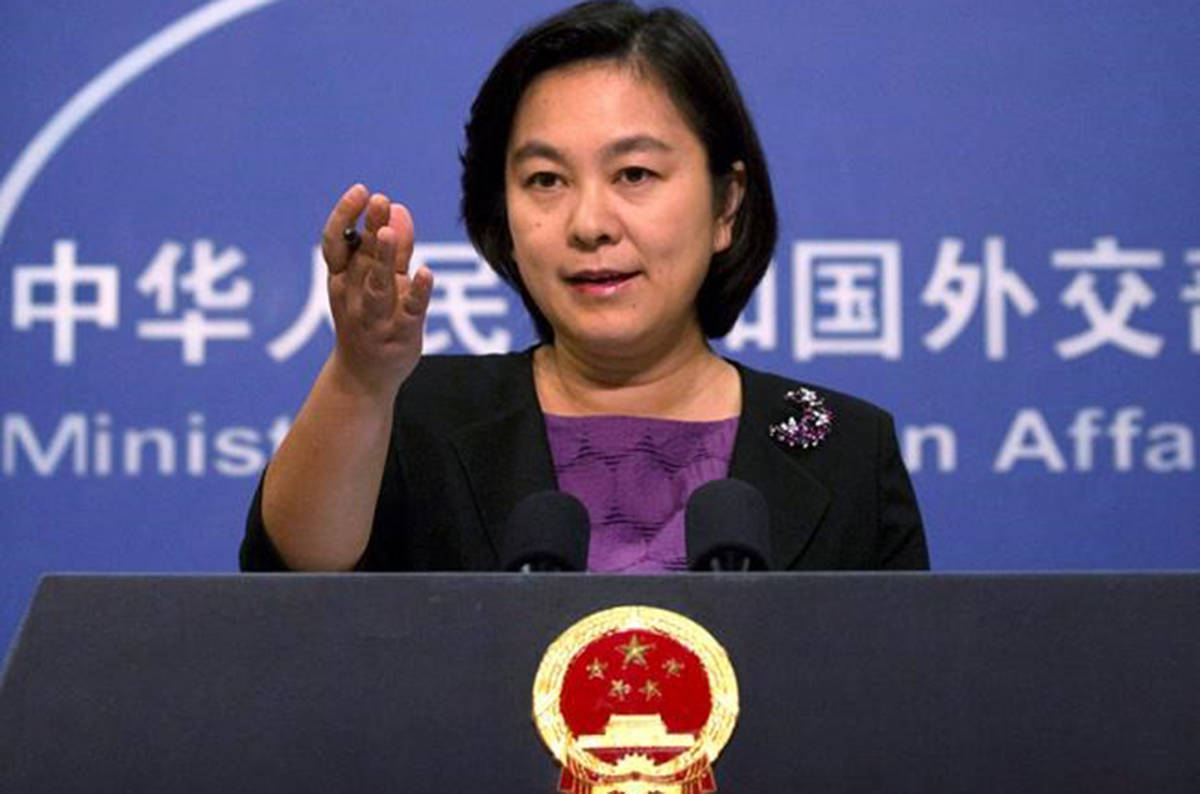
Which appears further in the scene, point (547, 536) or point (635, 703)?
point (547, 536)

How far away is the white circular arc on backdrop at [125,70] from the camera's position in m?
2.31

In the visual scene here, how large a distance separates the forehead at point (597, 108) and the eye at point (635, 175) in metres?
0.03

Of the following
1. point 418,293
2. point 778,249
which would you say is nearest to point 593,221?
point 418,293

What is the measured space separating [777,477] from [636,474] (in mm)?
105

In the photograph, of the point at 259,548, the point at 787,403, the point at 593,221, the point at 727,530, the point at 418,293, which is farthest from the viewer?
the point at 787,403

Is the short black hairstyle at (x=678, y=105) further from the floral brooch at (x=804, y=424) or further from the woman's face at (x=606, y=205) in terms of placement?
the floral brooch at (x=804, y=424)

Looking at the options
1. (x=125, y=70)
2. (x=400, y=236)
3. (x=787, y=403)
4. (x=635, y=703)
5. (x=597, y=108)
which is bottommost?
(x=635, y=703)

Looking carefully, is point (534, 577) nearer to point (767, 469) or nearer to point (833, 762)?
point (833, 762)

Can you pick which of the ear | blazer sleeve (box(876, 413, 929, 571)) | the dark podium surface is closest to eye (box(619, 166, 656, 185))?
the ear

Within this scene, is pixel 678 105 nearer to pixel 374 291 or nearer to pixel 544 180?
pixel 544 180

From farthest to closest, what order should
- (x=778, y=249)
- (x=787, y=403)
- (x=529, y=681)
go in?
(x=778, y=249) → (x=787, y=403) → (x=529, y=681)

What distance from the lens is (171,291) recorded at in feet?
7.47

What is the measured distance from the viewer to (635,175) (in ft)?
4.74

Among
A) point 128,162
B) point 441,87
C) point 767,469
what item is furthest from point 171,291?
point 767,469
